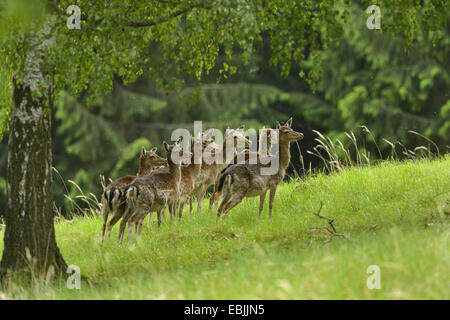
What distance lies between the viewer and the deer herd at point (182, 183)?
33.1 feet

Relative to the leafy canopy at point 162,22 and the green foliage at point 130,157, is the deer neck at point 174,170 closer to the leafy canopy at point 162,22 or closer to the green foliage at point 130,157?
the leafy canopy at point 162,22

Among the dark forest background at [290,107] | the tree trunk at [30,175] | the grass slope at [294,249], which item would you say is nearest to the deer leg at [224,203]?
the grass slope at [294,249]

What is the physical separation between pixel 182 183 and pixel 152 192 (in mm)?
1318

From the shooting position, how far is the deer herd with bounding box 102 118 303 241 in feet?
33.1

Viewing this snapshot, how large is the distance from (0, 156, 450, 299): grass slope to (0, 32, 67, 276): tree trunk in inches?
20.6

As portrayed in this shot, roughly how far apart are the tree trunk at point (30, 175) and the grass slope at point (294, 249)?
1.72 feet

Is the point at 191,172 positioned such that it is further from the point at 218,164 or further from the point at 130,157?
the point at 130,157

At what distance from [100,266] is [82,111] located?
12.2m

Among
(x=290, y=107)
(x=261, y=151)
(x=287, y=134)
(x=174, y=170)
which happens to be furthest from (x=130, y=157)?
(x=287, y=134)

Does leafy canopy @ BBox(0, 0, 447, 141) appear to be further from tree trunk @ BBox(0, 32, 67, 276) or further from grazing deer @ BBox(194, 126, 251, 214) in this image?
grazing deer @ BBox(194, 126, 251, 214)

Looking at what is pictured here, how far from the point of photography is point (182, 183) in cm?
1141

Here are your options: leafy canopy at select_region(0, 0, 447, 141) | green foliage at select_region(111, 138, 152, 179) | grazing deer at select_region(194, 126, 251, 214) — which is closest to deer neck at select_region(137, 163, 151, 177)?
grazing deer at select_region(194, 126, 251, 214)

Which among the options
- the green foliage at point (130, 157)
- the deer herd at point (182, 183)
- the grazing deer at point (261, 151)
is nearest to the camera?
the deer herd at point (182, 183)

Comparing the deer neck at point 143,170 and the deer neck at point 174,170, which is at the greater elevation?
the deer neck at point 174,170
